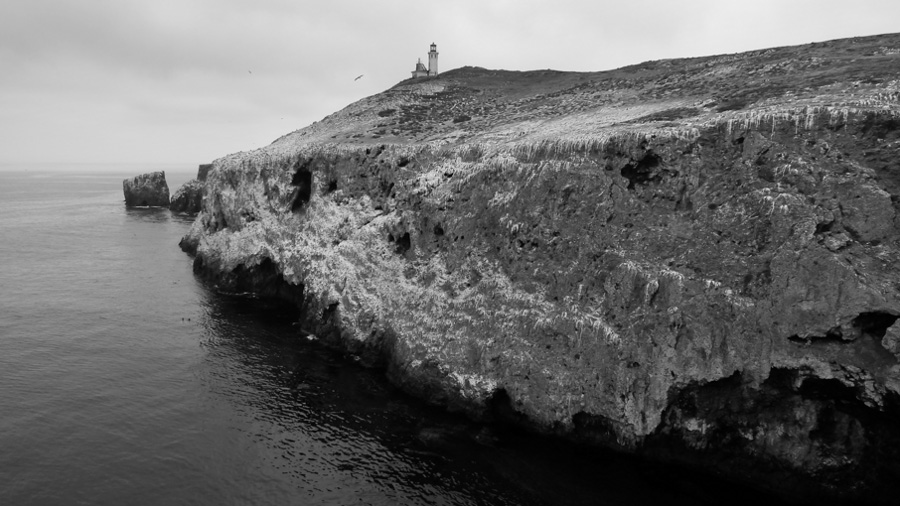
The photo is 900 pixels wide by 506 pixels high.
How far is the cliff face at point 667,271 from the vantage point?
82.2 ft

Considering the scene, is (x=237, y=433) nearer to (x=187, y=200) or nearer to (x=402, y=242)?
(x=402, y=242)

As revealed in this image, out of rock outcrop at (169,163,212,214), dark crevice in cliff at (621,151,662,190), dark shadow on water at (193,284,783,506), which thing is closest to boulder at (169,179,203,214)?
rock outcrop at (169,163,212,214)

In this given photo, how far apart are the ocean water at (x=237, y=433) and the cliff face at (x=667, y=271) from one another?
8.20 ft

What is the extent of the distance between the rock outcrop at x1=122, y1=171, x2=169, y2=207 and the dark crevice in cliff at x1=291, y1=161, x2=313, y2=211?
97264mm

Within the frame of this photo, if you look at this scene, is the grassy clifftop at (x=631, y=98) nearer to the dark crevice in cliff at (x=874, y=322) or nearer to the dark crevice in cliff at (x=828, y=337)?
the dark crevice in cliff at (x=874, y=322)

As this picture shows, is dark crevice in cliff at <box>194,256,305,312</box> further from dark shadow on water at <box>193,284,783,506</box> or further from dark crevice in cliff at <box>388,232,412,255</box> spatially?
dark crevice in cliff at <box>388,232,412,255</box>

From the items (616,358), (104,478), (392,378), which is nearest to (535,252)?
(616,358)

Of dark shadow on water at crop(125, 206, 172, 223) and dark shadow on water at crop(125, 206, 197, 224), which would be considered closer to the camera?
dark shadow on water at crop(125, 206, 197, 224)

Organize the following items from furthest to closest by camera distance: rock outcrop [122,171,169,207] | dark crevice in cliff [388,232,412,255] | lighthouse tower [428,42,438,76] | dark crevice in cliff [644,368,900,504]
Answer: rock outcrop [122,171,169,207] < lighthouse tower [428,42,438,76] < dark crevice in cliff [388,232,412,255] < dark crevice in cliff [644,368,900,504]

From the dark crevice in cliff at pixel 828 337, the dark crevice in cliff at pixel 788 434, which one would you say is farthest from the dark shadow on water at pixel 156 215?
the dark crevice in cliff at pixel 828 337

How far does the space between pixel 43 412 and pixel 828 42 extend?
7085 centimetres

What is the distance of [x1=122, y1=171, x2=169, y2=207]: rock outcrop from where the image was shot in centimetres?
13450

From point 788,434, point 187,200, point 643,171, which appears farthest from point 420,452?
point 187,200

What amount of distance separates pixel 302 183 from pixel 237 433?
106 ft
